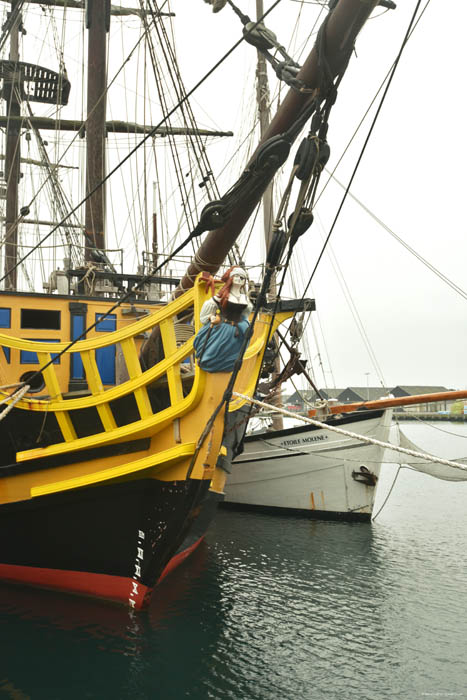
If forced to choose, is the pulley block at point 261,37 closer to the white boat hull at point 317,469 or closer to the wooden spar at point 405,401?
the wooden spar at point 405,401

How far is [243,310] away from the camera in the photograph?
24.4ft

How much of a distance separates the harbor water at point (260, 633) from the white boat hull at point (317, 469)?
127 inches

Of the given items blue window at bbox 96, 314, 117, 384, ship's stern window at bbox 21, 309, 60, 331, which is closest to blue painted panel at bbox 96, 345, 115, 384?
blue window at bbox 96, 314, 117, 384

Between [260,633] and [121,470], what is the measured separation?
10.5ft

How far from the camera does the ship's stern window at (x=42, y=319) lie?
10453mm

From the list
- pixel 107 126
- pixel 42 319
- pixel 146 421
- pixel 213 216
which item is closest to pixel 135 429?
pixel 146 421

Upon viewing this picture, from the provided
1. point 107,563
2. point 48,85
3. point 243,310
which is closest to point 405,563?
point 107,563

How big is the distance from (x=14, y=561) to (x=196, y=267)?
5.60 m

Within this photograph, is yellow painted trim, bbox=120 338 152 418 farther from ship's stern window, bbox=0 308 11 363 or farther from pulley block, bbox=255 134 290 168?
ship's stern window, bbox=0 308 11 363

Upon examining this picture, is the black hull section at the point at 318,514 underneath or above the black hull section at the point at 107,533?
underneath

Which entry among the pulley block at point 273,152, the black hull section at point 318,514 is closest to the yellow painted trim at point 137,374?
the pulley block at point 273,152

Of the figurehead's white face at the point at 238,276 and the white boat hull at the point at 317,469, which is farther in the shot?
the white boat hull at the point at 317,469

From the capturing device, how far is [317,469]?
53.4 ft

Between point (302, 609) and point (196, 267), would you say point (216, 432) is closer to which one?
point (196, 267)
